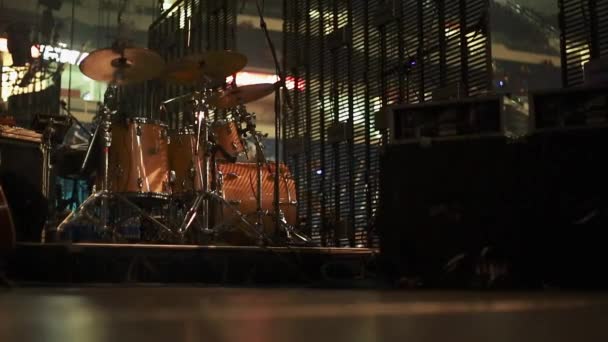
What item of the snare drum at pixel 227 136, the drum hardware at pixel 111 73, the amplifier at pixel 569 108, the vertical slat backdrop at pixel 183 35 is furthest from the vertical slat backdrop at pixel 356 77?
the drum hardware at pixel 111 73

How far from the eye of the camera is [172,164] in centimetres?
473

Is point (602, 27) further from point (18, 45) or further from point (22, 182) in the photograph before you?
point (18, 45)

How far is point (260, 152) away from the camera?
432 centimetres

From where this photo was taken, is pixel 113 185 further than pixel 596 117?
Yes

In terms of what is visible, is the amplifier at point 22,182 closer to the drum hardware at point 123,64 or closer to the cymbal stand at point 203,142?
the drum hardware at point 123,64

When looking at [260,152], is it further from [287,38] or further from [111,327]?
[111,327]

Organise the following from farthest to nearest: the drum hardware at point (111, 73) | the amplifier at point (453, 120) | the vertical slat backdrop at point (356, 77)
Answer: the drum hardware at point (111, 73) → the vertical slat backdrop at point (356, 77) → the amplifier at point (453, 120)

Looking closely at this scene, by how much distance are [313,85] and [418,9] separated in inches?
50.5

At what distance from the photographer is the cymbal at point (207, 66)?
422cm

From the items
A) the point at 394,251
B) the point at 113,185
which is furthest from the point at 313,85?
the point at 394,251

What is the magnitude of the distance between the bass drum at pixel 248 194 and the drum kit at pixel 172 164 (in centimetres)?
1

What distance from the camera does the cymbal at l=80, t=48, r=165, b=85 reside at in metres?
4.13

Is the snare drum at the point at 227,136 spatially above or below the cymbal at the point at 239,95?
below

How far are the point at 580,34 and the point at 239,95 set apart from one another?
6.87 feet
